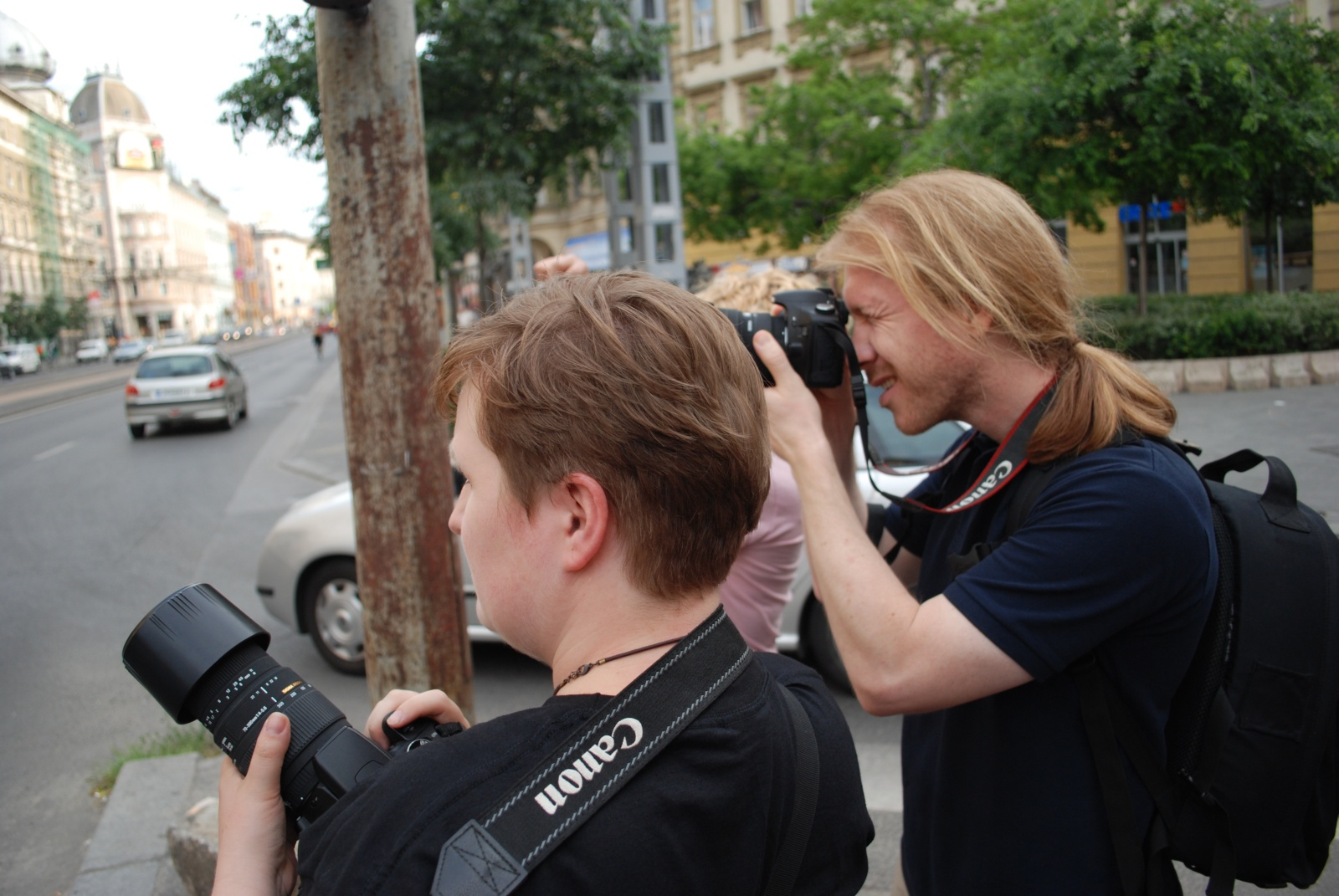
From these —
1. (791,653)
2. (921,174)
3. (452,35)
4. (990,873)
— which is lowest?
(791,653)

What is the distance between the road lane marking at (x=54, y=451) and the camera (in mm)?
14516

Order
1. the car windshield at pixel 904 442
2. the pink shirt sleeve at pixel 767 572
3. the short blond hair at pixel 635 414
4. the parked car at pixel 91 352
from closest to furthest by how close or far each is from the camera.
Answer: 1. the short blond hair at pixel 635 414
2. the pink shirt sleeve at pixel 767 572
3. the car windshield at pixel 904 442
4. the parked car at pixel 91 352

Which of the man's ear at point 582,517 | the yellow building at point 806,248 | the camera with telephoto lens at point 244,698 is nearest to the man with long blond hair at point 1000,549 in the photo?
the yellow building at point 806,248

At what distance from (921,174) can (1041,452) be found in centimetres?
52

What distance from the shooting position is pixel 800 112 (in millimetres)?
18953

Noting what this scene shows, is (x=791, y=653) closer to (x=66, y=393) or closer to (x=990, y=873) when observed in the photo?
(x=990, y=873)

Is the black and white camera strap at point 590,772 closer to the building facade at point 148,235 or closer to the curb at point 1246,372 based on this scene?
the curb at point 1246,372

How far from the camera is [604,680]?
91 cm

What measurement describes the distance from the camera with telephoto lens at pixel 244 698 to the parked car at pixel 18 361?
5151 centimetres

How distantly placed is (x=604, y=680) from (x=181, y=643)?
514 millimetres

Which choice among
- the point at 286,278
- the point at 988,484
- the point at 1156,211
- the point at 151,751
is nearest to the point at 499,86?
the point at 151,751

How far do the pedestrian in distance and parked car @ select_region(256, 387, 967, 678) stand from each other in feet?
12.8

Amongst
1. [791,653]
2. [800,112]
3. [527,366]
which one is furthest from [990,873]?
[800,112]

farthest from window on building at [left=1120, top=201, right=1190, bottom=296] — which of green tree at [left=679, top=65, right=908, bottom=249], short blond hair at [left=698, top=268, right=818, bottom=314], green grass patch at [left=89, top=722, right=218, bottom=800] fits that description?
green grass patch at [left=89, top=722, right=218, bottom=800]
